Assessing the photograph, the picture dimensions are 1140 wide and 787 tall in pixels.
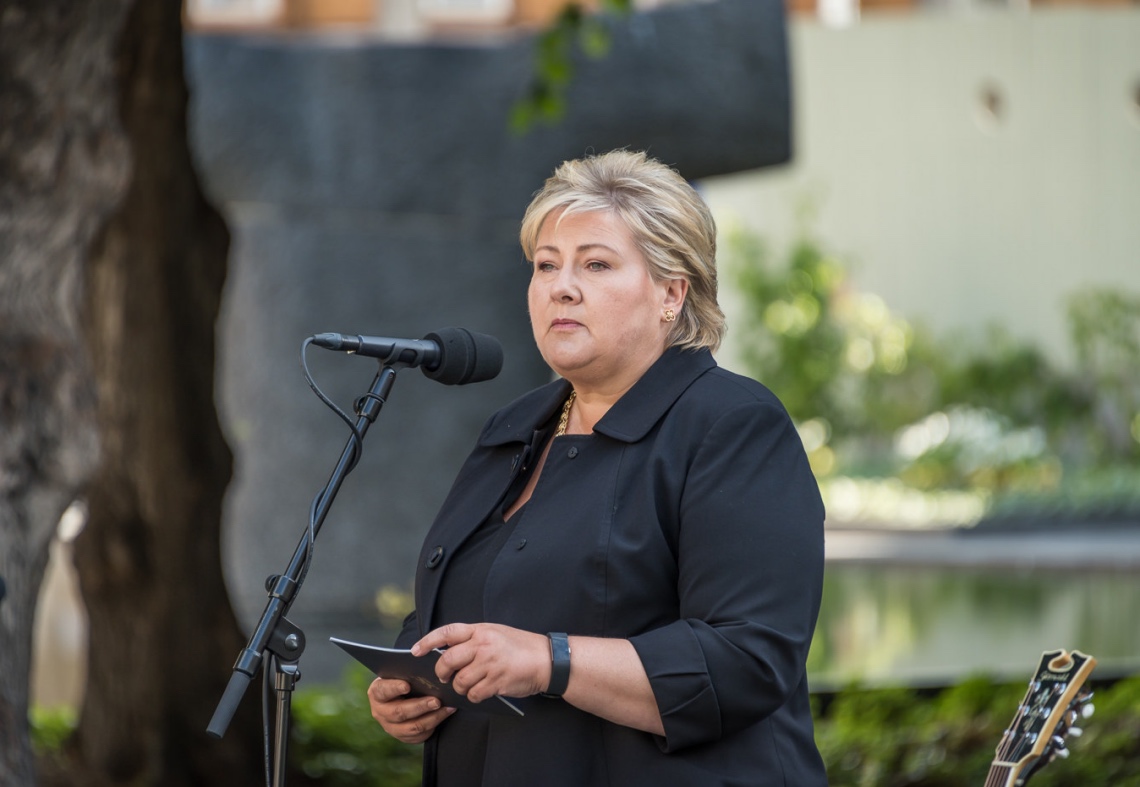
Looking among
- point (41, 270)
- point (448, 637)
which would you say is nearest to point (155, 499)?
point (41, 270)

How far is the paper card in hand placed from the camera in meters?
2.11

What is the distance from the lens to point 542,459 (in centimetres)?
249

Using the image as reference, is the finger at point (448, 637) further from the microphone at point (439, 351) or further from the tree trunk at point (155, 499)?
the tree trunk at point (155, 499)

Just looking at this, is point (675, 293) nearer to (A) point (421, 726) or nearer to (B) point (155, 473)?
(A) point (421, 726)

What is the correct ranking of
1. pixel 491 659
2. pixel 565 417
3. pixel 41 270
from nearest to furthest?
1. pixel 491 659
2. pixel 565 417
3. pixel 41 270

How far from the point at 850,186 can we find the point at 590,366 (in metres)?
17.3

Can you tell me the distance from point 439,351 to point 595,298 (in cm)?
28

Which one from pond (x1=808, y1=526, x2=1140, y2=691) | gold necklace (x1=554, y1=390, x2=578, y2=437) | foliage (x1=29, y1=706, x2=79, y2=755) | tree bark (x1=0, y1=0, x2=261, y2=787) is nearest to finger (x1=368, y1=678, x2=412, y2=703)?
gold necklace (x1=554, y1=390, x2=578, y2=437)

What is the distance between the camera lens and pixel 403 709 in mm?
2385

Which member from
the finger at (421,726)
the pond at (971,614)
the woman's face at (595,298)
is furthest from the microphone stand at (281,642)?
the pond at (971,614)

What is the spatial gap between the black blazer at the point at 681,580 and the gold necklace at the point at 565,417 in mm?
95

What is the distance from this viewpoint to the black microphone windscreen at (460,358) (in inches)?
93.8

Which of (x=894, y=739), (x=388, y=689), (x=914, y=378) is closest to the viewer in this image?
(x=388, y=689)

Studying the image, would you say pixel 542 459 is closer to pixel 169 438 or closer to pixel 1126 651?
pixel 169 438
